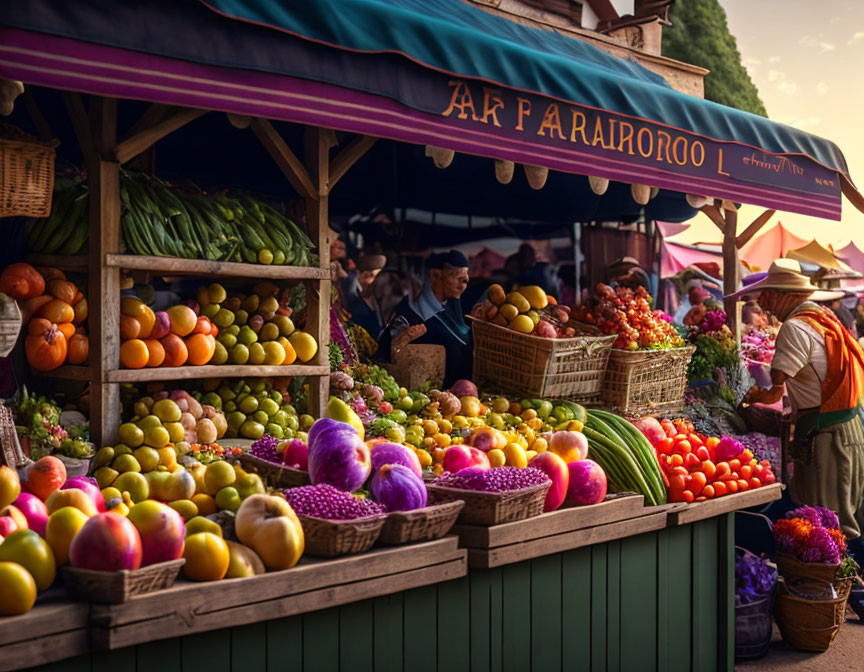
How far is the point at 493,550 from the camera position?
3.22 m

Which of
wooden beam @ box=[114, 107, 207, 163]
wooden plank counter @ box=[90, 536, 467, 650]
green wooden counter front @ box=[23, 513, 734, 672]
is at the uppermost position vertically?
wooden beam @ box=[114, 107, 207, 163]

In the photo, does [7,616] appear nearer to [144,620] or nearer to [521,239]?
[144,620]

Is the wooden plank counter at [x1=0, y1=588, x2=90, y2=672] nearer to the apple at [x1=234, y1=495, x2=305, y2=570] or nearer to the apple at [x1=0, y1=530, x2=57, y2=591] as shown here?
the apple at [x1=0, y1=530, x2=57, y2=591]

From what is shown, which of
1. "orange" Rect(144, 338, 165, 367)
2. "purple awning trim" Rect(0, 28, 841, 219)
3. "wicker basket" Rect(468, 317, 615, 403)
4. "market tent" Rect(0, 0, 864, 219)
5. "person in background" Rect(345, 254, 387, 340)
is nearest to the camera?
"purple awning trim" Rect(0, 28, 841, 219)

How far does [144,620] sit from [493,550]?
4.28 ft

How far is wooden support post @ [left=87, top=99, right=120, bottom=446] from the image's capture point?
3789mm

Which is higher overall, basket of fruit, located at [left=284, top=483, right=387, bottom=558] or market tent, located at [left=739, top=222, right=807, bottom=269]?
market tent, located at [left=739, top=222, right=807, bottom=269]

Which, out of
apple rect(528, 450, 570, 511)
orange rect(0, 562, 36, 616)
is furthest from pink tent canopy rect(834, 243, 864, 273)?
orange rect(0, 562, 36, 616)

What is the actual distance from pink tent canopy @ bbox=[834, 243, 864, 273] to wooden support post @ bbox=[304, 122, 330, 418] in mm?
19304

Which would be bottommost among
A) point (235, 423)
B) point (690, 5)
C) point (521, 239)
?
point (235, 423)

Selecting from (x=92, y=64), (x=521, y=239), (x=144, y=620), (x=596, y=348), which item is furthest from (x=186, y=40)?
(x=521, y=239)

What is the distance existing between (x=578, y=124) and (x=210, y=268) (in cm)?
204

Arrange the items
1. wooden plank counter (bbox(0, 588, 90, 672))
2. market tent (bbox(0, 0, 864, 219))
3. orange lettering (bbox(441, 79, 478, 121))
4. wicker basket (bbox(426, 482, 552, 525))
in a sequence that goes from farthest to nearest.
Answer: orange lettering (bbox(441, 79, 478, 121)) < wicker basket (bbox(426, 482, 552, 525)) < market tent (bbox(0, 0, 864, 219)) < wooden plank counter (bbox(0, 588, 90, 672))

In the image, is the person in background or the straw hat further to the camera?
the person in background
